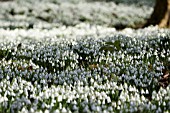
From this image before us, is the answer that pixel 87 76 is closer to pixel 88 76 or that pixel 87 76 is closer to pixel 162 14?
pixel 88 76

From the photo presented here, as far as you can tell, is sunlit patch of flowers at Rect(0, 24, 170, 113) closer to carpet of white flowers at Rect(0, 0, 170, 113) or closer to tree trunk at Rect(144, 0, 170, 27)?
carpet of white flowers at Rect(0, 0, 170, 113)

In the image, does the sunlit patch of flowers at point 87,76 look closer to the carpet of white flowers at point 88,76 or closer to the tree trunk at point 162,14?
the carpet of white flowers at point 88,76

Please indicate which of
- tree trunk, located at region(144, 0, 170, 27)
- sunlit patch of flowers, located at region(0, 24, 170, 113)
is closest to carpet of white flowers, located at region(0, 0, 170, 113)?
sunlit patch of flowers, located at region(0, 24, 170, 113)

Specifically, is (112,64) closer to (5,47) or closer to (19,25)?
(5,47)

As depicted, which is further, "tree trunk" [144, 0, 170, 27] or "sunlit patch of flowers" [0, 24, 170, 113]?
"tree trunk" [144, 0, 170, 27]

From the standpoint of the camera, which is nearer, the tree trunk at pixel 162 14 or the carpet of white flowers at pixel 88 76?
the carpet of white flowers at pixel 88 76

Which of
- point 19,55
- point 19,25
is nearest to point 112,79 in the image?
point 19,55

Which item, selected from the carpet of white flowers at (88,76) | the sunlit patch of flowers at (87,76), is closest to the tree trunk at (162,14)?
the sunlit patch of flowers at (87,76)

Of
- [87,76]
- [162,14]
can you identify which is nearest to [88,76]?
[87,76]
